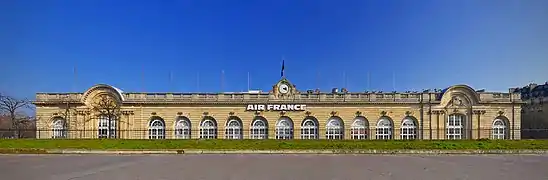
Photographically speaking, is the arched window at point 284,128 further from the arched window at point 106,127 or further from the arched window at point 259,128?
the arched window at point 106,127

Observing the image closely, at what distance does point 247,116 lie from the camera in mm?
51125

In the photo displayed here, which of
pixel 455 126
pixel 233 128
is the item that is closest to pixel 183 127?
pixel 233 128

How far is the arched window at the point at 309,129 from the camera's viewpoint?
51.5 metres

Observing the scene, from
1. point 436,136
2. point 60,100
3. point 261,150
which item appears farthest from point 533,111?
Answer: point 60,100

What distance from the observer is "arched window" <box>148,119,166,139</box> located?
51469 millimetres

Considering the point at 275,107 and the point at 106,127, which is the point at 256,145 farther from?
the point at 106,127

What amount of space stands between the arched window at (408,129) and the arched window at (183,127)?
25.4 m

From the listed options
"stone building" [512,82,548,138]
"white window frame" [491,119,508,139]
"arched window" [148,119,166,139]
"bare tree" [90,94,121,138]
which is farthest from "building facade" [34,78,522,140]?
"stone building" [512,82,548,138]

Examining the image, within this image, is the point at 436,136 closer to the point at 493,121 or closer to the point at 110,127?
the point at 493,121

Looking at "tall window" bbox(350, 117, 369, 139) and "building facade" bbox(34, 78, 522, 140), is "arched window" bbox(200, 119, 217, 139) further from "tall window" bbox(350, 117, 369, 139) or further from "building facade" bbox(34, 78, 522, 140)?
"tall window" bbox(350, 117, 369, 139)

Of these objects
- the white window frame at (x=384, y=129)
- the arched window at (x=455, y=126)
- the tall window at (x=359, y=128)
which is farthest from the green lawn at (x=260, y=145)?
the tall window at (x=359, y=128)

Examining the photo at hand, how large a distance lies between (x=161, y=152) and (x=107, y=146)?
5508mm

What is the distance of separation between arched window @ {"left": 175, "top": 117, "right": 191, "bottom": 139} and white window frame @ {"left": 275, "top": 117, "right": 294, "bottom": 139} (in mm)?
10550

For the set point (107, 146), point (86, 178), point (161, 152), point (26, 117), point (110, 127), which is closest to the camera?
point (86, 178)
